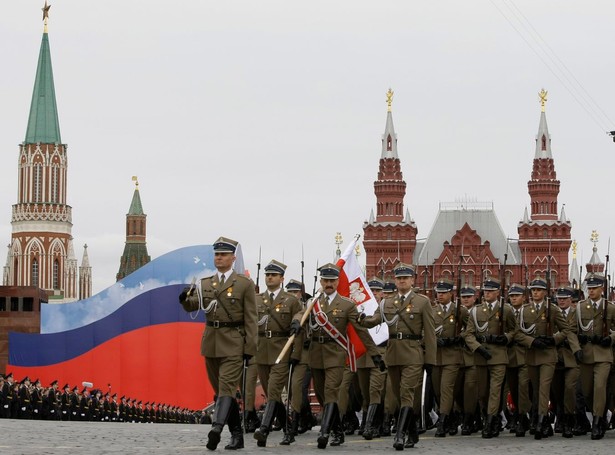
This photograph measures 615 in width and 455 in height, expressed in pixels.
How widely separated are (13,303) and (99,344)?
14525mm

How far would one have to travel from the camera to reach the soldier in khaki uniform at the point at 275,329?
609 inches

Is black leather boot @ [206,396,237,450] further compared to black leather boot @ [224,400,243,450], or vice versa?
black leather boot @ [224,400,243,450]

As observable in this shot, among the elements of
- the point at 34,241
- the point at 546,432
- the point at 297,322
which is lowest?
the point at 546,432

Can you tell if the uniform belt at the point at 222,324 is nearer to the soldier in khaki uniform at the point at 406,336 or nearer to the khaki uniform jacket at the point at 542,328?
the soldier in khaki uniform at the point at 406,336

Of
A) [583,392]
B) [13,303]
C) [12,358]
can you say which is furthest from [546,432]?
[13,303]

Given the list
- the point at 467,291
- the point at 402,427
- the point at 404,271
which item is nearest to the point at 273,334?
the point at 404,271

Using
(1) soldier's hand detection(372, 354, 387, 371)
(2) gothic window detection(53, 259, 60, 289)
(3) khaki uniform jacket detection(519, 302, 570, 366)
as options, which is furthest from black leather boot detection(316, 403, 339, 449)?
(2) gothic window detection(53, 259, 60, 289)

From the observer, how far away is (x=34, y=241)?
120m

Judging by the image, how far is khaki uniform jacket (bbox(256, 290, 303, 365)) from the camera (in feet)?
52.2

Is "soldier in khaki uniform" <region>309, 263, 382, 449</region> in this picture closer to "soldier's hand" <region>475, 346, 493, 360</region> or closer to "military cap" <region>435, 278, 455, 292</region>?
"soldier's hand" <region>475, 346, 493, 360</region>

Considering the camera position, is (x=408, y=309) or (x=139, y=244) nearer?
(x=408, y=309)

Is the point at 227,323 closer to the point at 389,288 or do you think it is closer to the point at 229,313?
the point at 229,313

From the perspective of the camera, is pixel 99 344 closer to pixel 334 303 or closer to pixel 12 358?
pixel 12 358

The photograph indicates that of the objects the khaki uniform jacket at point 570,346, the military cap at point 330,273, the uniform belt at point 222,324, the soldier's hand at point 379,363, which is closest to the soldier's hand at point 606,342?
the khaki uniform jacket at point 570,346
